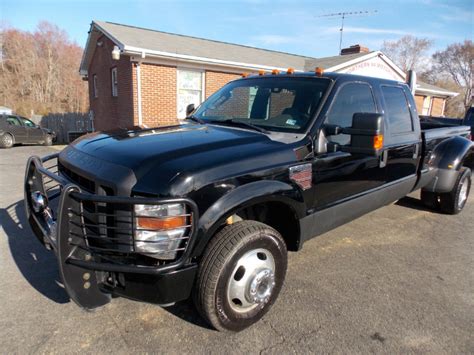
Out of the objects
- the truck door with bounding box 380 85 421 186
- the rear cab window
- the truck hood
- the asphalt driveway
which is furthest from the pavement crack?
the rear cab window

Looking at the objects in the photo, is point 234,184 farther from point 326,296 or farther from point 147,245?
point 326,296

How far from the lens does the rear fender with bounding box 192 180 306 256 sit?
2248mm

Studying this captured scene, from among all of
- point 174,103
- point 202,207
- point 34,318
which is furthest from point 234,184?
point 174,103

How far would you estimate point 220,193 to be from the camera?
2.31m

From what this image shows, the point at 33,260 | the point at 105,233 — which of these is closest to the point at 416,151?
the point at 105,233

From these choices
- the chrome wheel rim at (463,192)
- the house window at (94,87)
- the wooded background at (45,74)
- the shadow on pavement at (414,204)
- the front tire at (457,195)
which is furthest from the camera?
the wooded background at (45,74)

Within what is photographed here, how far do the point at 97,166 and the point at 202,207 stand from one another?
2.72ft

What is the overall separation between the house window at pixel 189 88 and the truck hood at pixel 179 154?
951 centimetres

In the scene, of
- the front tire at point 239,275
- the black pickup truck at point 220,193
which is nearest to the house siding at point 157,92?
the black pickup truck at point 220,193

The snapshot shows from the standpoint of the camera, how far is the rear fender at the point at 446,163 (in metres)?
5.04

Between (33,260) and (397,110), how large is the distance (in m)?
4.48

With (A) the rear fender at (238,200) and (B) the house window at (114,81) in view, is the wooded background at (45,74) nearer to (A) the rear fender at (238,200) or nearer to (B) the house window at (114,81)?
(B) the house window at (114,81)

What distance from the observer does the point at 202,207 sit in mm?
2227

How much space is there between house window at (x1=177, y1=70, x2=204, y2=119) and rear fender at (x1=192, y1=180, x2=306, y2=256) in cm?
1017
